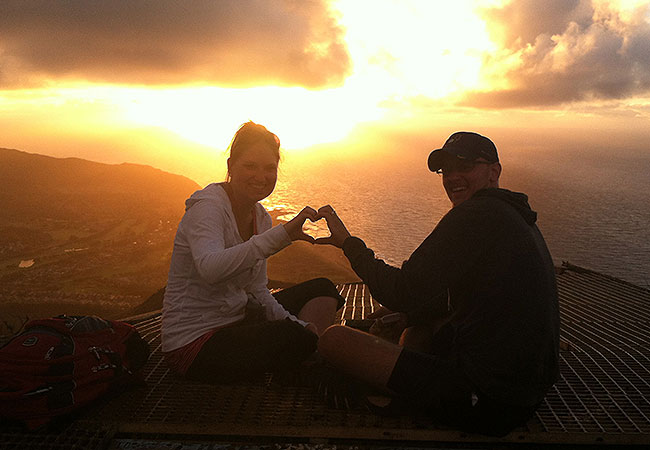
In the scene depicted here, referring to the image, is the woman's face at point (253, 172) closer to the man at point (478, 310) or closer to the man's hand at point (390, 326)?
the man at point (478, 310)

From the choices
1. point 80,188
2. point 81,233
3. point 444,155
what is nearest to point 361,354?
point 444,155

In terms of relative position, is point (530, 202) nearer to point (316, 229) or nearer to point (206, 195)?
point (316, 229)

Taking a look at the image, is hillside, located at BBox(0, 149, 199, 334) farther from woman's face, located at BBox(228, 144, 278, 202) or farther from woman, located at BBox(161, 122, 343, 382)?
woman's face, located at BBox(228, 144, 278, 202)


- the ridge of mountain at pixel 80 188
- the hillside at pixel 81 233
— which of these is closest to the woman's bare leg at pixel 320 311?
the hillside at pixel 81 233

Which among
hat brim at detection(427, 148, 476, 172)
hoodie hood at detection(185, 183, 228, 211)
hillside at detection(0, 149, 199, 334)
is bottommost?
hillside at detection(0, 149, 199, 334)

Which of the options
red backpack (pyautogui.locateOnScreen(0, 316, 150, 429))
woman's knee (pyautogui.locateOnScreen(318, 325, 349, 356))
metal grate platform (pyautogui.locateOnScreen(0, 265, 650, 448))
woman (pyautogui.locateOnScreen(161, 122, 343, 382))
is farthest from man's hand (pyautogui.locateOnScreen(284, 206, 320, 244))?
red backpack (pyautogui.locateOnScreen(0, 316, 150, 429))

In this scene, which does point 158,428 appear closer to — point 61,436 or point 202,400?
point 202,400
